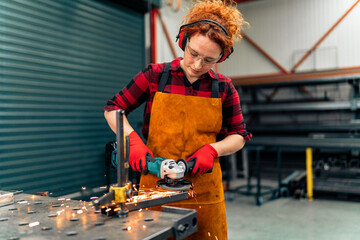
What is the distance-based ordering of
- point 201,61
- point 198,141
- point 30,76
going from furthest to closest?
point 30,76 → point 198,141 → point 201,61

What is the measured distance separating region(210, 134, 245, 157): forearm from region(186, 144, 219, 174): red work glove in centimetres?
5

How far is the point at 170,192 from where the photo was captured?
138cm

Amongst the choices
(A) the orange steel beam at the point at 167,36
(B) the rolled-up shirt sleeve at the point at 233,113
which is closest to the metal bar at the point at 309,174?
(A) the orange steel beam at the point at 167,36

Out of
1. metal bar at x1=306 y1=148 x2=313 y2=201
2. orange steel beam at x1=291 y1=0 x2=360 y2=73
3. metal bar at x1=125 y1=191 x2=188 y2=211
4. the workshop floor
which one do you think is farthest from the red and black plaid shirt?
orange steel beam at x1=291 y1=0 x2=360 y2=73

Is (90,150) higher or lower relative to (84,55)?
lower

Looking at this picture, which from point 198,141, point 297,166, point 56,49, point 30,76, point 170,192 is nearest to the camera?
point 170,192

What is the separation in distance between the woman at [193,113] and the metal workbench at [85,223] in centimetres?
46

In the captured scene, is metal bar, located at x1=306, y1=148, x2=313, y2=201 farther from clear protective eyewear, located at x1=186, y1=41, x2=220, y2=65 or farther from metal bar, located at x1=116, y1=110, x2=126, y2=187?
metal bar, located at x1=116, y1=110, x2=126, y2=187

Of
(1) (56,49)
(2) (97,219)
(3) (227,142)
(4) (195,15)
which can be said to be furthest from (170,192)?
(1) (56,49)

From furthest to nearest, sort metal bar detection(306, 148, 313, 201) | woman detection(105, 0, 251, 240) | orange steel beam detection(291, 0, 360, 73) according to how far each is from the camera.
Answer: orange steel beam detection(291, 0, 360, 73), metal bar detection(306, 148, 313, 201), woman detection(105, 0, 251, 240)

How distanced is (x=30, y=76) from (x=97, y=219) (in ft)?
10.1

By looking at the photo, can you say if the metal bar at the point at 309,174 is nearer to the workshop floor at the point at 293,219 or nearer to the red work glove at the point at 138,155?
the workshop floor at the point at 293,219

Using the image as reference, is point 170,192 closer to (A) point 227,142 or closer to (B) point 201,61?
(A) point 227,142

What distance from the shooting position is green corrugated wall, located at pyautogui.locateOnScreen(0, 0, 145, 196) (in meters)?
3.52
